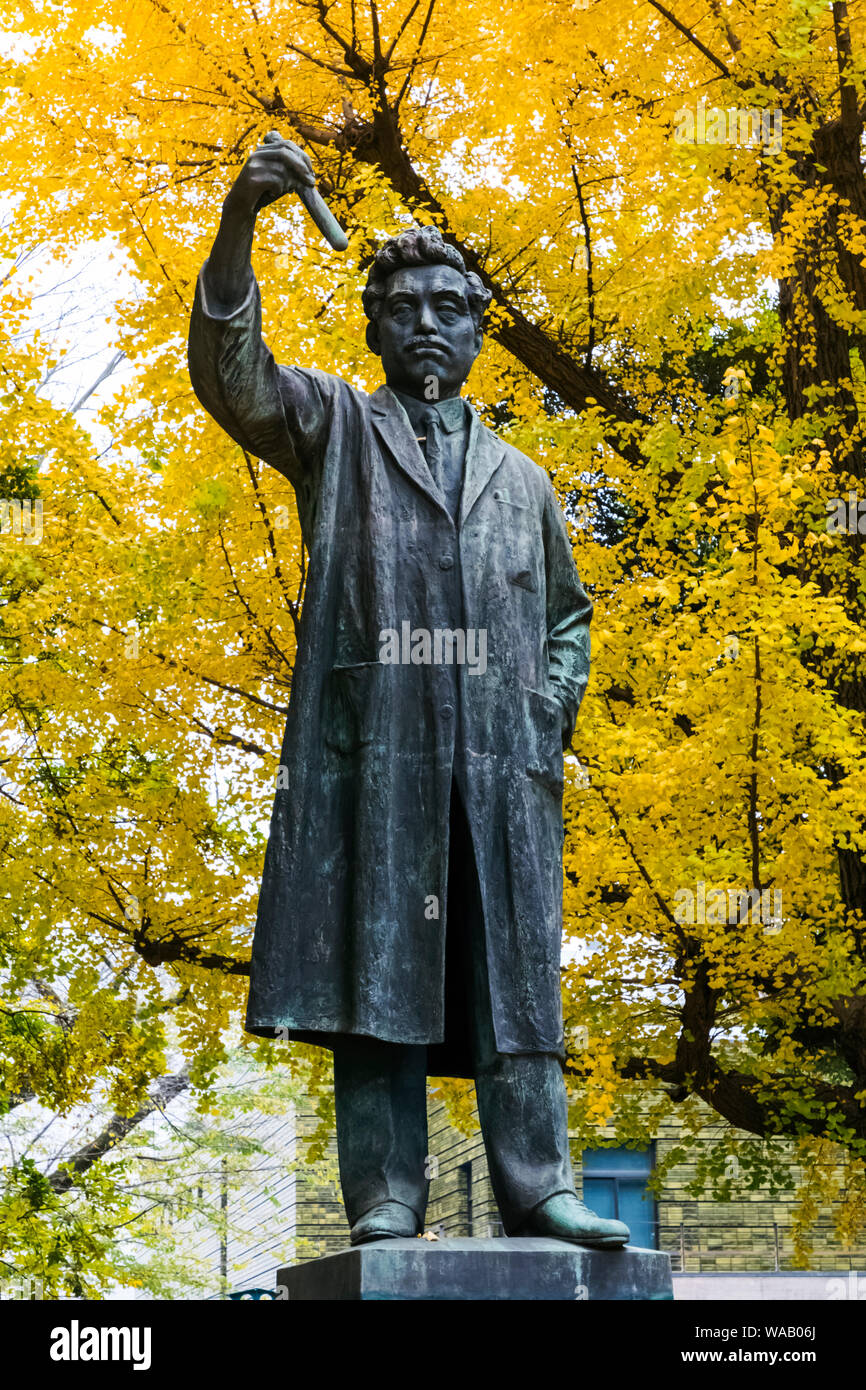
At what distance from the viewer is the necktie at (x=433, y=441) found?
13.7ft

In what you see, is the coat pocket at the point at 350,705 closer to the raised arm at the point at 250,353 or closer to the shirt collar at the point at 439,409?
the raised arm at the point at 250,353

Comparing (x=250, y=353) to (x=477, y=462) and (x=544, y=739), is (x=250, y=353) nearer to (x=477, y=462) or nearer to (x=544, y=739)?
(x=477, y=462)

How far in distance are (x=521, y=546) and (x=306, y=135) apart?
306 inches

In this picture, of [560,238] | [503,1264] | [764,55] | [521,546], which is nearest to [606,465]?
[560,238]

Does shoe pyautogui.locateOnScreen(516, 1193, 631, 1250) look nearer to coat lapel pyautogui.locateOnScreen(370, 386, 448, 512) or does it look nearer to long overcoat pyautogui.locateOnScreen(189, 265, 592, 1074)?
long overcoat pyautogui.locateOnScreen(189, 265, 592, 1074)

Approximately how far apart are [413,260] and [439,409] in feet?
Result: 1.22

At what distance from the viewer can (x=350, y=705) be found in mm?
3908

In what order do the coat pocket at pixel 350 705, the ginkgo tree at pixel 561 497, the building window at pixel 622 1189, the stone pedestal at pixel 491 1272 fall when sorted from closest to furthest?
the stone pedestal at pixel 491 1272, the coat pocket at pixel 350 705, the ginkgo tree at pixel 561 497, the building window at pixel 622 1189

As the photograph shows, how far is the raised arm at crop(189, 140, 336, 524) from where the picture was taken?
149 inches

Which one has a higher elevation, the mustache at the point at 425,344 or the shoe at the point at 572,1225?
the mustache at the point at 425,344

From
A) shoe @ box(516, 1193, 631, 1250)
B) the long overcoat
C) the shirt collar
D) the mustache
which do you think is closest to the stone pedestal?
shoe @ box(516, 1193, 631, 1250)

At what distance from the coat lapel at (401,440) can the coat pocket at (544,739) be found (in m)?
0.52

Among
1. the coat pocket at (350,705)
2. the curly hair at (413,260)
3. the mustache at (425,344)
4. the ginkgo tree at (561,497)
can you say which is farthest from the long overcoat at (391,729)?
the ginkgo tree at (561,497)
